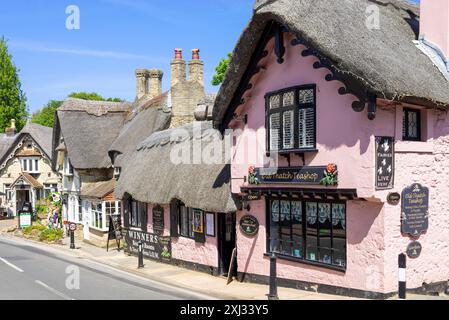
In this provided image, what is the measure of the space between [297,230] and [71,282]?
22.8 ft

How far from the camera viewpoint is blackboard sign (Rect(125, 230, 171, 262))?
18.3 m

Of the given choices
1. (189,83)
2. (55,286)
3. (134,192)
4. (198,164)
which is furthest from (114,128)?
(55,286)

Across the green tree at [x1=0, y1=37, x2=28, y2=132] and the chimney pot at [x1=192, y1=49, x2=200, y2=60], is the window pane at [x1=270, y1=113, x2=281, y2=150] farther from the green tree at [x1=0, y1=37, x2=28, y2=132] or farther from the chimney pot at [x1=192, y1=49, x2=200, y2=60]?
the green tree at [x1=0, y1=37, x2=28, y2=132]

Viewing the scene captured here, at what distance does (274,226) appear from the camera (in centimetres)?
1349

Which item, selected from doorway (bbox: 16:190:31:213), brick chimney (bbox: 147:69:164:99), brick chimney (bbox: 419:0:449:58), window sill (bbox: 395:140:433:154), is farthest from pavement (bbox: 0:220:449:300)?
doorway (bbox: 16:190:31:213)

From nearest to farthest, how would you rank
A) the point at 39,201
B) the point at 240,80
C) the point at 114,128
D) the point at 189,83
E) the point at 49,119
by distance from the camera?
the point at 240,80
the point at 189,83
the point at 114,128
the point at 39,201
the point at 49,119

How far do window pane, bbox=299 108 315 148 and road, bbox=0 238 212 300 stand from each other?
4.79m

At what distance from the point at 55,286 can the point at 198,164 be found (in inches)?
240

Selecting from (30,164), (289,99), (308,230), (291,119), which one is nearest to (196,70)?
(289,99)

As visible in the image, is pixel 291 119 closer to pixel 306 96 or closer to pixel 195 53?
pixel 306 96

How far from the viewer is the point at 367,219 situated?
36.1ft

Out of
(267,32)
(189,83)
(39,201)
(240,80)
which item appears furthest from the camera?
(39,201)

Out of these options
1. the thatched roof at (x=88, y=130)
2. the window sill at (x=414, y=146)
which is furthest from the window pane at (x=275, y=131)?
the thatched roof at (x=88, y=130)
